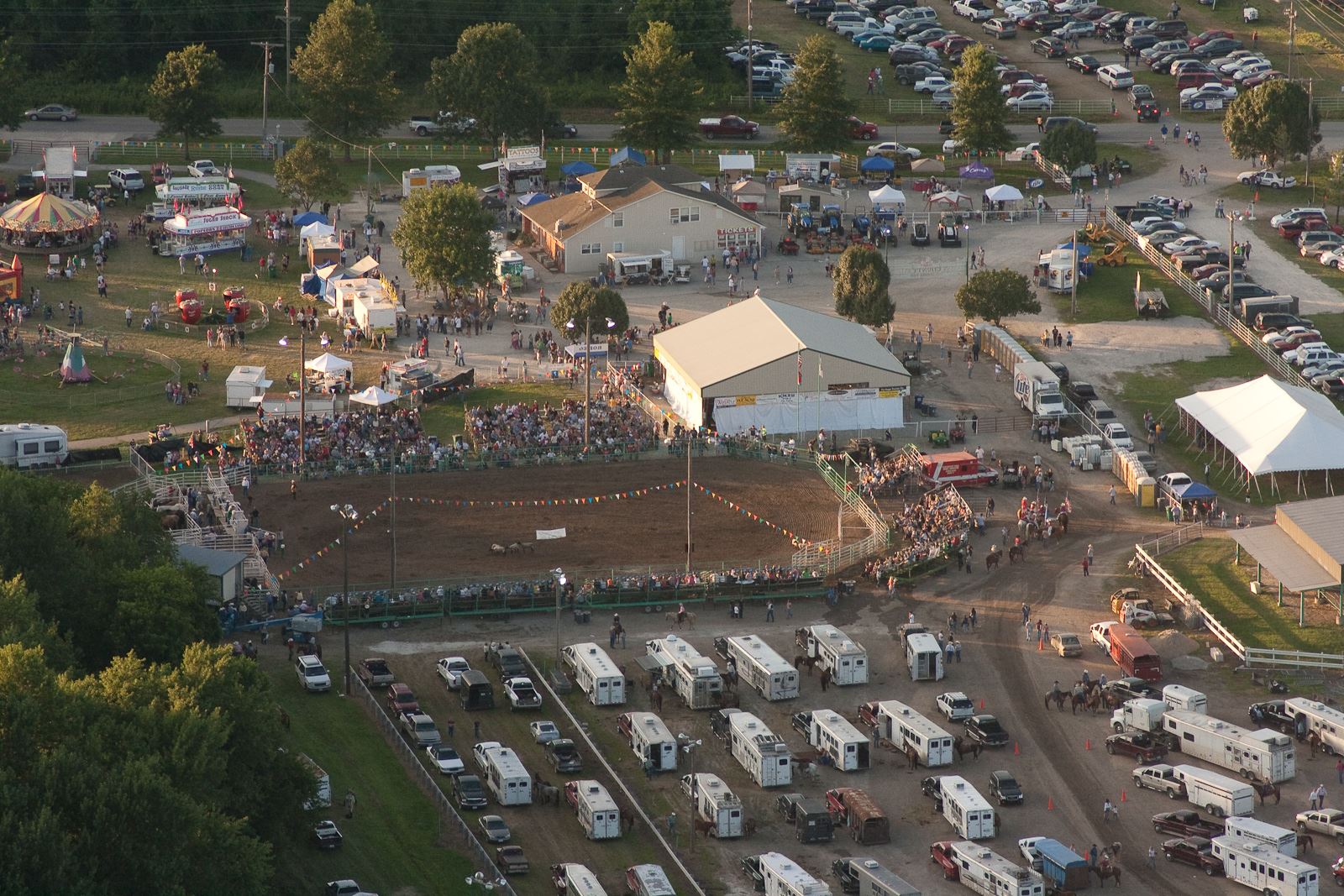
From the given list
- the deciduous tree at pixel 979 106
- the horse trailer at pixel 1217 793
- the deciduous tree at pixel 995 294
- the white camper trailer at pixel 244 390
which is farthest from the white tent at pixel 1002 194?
the horse trailer at pixel 1217 793

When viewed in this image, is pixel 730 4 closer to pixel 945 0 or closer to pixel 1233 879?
pixel 945 0

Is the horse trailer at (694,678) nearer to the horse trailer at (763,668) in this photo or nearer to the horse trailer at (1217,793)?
the horse trailer at (763,668)

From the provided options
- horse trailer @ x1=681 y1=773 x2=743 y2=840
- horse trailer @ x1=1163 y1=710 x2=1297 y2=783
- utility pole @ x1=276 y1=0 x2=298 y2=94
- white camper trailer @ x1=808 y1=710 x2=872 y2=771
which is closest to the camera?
horse trailer @ x1=681 y1=773 x2=743 y2=840

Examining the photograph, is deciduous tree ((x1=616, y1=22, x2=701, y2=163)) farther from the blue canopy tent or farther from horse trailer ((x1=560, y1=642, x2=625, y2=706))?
horse trailer ((x1=560, y1=642, x2=625, y2=706))

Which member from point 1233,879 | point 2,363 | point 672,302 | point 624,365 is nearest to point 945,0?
point 672,302

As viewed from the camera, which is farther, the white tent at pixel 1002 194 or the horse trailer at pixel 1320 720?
the white tent at pixel 1002 194

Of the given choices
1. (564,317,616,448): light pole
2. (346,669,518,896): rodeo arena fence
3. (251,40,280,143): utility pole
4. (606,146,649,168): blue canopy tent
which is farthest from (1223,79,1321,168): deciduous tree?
(346,669,518,896): rodeo arena fence
